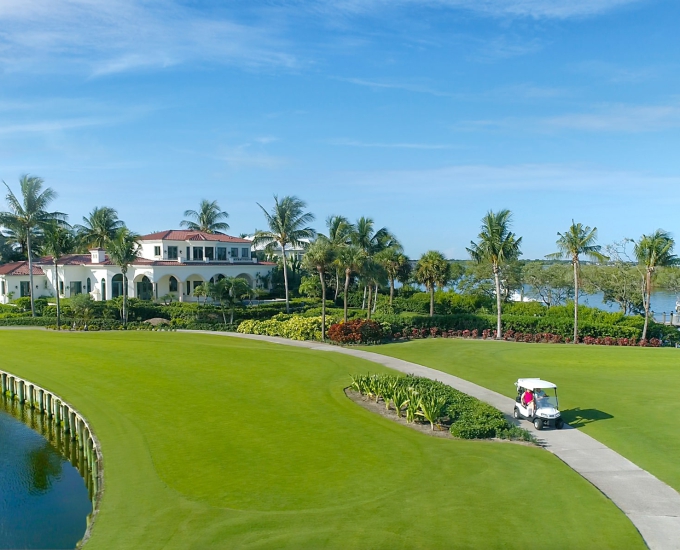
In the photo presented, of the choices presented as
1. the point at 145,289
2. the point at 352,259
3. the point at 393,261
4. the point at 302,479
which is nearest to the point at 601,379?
the point at 302,479

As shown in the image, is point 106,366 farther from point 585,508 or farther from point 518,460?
point 585,508

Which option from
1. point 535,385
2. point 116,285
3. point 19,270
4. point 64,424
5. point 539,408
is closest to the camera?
point 539,408

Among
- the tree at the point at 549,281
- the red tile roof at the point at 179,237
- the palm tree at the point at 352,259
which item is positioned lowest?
the tree at the point at 549,281

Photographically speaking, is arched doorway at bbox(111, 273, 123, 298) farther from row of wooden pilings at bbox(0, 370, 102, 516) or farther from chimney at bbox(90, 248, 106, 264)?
row of wooden pilings at bbox(0, 370, 102, 516)

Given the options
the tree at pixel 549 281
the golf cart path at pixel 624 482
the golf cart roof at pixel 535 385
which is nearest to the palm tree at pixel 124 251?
the golf cart path at pixel 624 482

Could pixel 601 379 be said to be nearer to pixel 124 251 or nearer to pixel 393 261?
pixel 393 261

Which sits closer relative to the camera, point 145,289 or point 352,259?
point 352,259

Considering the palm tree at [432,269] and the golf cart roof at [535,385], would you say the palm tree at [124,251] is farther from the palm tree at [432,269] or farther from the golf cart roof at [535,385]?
the golf cart roof at [535,385]
